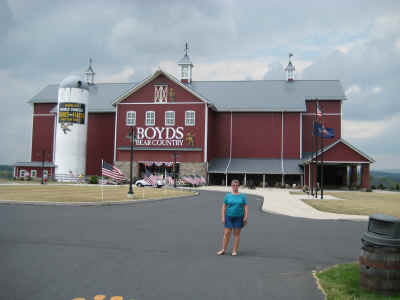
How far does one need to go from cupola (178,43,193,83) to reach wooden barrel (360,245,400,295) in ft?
159

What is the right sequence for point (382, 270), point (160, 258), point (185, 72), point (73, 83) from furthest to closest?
point (185, 72) < point (73, 83) < point (160, 258) < point (382, 270)

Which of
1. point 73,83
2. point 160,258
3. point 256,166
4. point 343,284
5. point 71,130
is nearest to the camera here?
point 343,284

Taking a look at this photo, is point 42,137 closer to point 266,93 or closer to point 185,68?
point 185,68

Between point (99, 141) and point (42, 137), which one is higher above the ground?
point (42, 137)

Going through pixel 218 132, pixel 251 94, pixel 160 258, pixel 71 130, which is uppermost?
pixel 251 94

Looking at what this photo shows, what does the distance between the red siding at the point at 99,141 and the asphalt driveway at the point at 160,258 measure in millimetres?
36537

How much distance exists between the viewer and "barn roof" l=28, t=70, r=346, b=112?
1837 inches

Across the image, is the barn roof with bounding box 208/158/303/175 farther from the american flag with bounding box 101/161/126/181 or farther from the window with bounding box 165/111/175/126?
the american flag with bounding box 101/161/126/181

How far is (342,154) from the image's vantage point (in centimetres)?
3769

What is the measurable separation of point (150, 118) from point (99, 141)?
901 cm

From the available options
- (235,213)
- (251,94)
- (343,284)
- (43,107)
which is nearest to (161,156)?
(251,94)

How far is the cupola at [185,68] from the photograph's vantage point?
173ft

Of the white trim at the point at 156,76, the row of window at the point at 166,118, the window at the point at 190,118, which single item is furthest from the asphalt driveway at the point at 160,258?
the white trim at the point at 156,76

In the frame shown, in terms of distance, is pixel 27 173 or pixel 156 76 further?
pixel 27 173
